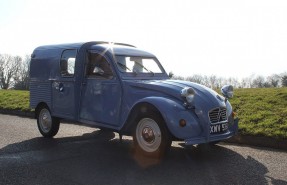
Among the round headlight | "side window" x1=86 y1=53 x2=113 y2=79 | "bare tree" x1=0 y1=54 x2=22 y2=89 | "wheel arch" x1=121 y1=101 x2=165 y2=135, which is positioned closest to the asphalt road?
"wheel arch" x1=121 y1=101 x2=165 y2=135

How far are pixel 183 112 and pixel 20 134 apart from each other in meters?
4.92

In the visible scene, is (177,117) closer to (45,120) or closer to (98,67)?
(98,67)

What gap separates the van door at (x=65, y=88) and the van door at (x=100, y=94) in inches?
15.7

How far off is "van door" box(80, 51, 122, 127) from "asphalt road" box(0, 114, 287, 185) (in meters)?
0.64

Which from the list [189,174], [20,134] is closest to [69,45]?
[20,134]

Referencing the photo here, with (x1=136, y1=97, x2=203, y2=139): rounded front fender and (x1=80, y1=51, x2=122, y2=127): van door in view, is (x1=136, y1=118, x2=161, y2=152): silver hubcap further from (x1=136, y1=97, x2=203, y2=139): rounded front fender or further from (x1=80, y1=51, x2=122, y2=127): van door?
(x1=80, y1=51, x2=122, y2=127): van door

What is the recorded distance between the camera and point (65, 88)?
7.41 meters

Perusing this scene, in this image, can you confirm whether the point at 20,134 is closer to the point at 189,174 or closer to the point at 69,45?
the point at 69,45

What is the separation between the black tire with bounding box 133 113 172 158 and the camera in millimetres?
5309

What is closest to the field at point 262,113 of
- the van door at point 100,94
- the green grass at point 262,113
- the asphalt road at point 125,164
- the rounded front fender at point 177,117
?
the green grass at point 262,113

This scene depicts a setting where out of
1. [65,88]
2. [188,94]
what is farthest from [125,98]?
[65,88]

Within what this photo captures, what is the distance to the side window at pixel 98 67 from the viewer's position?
6.53 m

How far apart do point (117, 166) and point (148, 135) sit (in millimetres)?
768

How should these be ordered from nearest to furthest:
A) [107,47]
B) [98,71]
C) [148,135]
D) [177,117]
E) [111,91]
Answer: [177,117] < [148,135] < [111,91] < [98,71] < [107,47]
